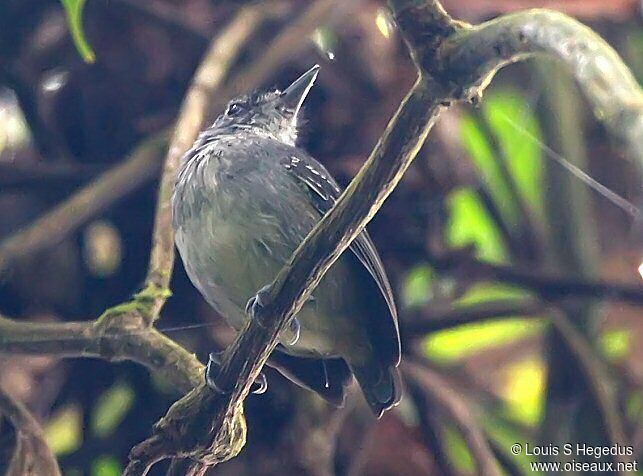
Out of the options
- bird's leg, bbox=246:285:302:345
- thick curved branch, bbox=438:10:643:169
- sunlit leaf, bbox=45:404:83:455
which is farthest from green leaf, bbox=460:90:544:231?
sunlit leaf, bbox=45:404:83:455

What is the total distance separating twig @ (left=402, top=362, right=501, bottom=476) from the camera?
1101 millimetres

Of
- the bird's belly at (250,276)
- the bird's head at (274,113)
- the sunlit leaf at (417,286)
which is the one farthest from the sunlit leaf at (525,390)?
the bird's head at (274,113)

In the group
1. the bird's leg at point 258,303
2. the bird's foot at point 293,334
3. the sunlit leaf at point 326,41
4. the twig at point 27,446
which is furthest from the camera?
the sunlit leaf at point 326,41

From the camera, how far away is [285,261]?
3.14ft

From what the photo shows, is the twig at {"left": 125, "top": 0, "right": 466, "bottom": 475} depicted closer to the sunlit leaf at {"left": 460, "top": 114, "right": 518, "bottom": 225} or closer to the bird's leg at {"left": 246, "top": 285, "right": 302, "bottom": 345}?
the bird's leg at {"left": 246, "top": 285, "right": 302, "bottom": 345}

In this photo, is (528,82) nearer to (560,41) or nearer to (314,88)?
(314,88)

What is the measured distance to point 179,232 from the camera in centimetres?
102

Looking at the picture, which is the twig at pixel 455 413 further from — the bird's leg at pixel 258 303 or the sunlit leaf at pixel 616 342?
the bird's leg at pixel 258 303

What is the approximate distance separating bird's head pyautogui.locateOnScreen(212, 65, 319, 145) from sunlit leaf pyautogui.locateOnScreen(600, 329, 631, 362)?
443mm

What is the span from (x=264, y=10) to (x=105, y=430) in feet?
1.81

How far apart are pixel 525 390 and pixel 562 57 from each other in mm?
635

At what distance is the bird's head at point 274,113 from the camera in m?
1.11

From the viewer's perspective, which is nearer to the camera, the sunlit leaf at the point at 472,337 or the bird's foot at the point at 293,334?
the bird's foot at the point at 293,334

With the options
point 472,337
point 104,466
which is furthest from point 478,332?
point 104,466
